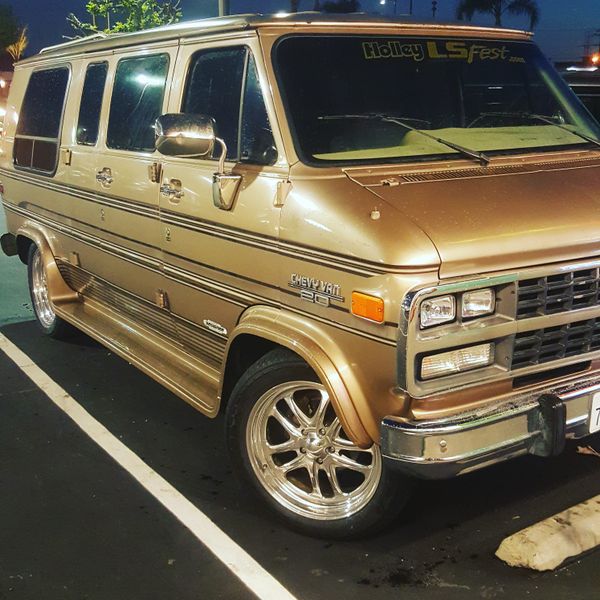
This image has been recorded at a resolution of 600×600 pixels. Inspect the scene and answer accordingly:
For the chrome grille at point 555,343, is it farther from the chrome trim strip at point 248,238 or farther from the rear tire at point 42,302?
the rear tire at point 42,302

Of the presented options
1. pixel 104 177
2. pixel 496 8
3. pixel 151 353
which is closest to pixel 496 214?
pixel 151 353

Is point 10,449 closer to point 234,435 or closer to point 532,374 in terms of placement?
point 234,435

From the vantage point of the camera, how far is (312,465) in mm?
3631

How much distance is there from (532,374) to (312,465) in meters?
1.13

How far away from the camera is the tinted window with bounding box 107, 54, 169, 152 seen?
4.46 metres

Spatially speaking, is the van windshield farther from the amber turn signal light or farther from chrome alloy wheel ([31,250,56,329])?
chrome alloy wheel ([31,250,56,329])

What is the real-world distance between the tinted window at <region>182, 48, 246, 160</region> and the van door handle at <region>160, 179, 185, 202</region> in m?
0.36

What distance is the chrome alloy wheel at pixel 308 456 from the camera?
3.49m

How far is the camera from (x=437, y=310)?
292 centimetres

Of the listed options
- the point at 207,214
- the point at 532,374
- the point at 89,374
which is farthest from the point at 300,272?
the point at 89,374

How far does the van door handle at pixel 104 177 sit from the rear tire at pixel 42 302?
4.86 ft

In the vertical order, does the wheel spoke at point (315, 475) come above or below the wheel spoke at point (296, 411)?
below

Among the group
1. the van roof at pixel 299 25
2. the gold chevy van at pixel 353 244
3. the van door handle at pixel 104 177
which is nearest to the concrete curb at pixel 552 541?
the gold chevy van at pixel 353 244

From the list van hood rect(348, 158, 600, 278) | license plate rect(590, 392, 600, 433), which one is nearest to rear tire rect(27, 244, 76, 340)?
van hood rect(348, 158, 600, 278)
